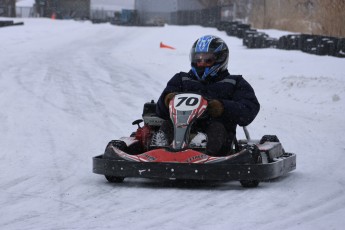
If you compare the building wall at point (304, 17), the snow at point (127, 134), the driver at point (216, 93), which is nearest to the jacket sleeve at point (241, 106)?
the driver at point (216, 93)

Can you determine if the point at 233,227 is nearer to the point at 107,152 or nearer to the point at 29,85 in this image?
the point at 107,152

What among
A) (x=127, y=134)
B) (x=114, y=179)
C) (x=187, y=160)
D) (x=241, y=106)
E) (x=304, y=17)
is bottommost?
(x=127, y=134)

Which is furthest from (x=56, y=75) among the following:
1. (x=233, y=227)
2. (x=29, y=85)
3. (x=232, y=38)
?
(x=232, y=38)

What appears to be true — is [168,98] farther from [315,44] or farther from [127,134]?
[315,44]

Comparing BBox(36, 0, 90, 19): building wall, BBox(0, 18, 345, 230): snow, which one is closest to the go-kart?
BBox(0, 18, 345, 230): snow

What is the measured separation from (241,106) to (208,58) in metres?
0.64

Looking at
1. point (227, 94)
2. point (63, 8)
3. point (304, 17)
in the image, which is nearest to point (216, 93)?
point (227, 94)

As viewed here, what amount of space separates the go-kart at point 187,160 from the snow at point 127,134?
4.7 inches

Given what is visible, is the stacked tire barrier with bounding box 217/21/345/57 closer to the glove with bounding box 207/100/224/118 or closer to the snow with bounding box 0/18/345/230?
the snow with bounding box 0/18/345/230

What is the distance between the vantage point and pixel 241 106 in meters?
7.48

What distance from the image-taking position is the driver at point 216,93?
289 inches

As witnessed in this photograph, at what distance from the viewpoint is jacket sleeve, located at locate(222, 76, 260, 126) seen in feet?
24.3

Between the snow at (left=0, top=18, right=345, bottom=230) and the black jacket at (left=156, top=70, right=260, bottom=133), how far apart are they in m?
0.68

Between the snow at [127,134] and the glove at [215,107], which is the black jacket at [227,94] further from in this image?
the snow at [127,134]
